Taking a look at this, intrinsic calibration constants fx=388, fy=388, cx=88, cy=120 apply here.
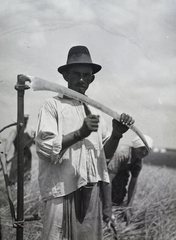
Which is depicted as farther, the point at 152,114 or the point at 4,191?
the point at 152,114

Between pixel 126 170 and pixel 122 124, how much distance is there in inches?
20.3

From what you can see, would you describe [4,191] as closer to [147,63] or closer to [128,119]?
[128,119]

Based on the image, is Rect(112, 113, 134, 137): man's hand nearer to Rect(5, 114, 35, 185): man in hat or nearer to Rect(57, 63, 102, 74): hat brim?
Rect(57, 63, 102, 74): hat brim

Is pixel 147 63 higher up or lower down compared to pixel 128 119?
higher up

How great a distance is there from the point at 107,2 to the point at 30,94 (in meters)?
0.75

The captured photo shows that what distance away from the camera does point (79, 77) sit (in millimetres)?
2154


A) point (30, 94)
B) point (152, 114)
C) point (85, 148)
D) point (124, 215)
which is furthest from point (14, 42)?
point (124, 215)

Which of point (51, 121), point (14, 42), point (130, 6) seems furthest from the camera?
point (130, 6)

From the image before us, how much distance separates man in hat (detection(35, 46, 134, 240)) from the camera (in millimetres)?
2000

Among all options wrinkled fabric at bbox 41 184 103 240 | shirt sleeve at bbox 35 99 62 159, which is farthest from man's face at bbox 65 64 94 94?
wrinkled fabric at bbox 41 184 103 240

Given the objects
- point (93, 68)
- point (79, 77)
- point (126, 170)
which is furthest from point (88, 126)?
point (126, 170)

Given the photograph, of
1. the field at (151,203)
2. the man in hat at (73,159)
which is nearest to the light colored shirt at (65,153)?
the man in hat at (73,159)

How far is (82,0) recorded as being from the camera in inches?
93.3

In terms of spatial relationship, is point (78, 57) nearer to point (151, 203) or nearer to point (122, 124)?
point (122, 124)
